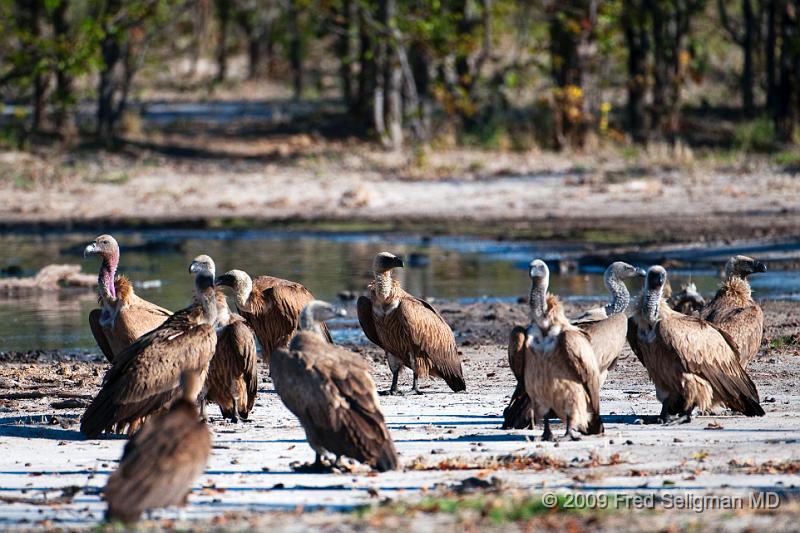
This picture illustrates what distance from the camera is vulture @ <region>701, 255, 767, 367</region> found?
9.99m

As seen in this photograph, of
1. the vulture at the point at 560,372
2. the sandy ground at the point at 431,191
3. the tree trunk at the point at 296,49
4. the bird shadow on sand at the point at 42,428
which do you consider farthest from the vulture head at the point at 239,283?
the tree trunk at the point at 296,49

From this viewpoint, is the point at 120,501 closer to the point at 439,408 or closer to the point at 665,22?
the point at 439,408

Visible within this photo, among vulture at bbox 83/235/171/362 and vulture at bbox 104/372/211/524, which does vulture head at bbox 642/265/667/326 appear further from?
vulture at bbox 104/372/211/524

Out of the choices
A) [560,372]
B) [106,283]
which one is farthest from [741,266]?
[106,283]

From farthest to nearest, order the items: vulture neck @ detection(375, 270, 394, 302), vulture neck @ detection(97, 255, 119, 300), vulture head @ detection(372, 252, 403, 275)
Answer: vulture neck @ detection(375, 270, 394, 302) → vulture head @ detection(372, 252, 403, 275) → vulture neck @ detection(97, 255, 119, 300)

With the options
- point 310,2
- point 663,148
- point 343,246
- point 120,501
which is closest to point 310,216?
point 343,246

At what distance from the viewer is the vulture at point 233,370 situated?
9344 millimetres

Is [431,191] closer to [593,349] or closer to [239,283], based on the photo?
[239,283]

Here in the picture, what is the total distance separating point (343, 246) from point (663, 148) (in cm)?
839

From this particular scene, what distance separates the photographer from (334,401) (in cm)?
763

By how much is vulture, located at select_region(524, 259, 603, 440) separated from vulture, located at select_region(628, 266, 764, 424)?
826 mm

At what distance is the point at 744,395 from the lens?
9.09m

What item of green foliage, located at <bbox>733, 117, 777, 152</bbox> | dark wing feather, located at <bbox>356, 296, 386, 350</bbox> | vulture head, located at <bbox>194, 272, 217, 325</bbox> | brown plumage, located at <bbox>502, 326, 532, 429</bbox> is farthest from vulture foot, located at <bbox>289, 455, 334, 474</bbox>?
green foliage, located at <bbox>733, 117, 777, 152</bbox>

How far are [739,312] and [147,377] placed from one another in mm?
4368
